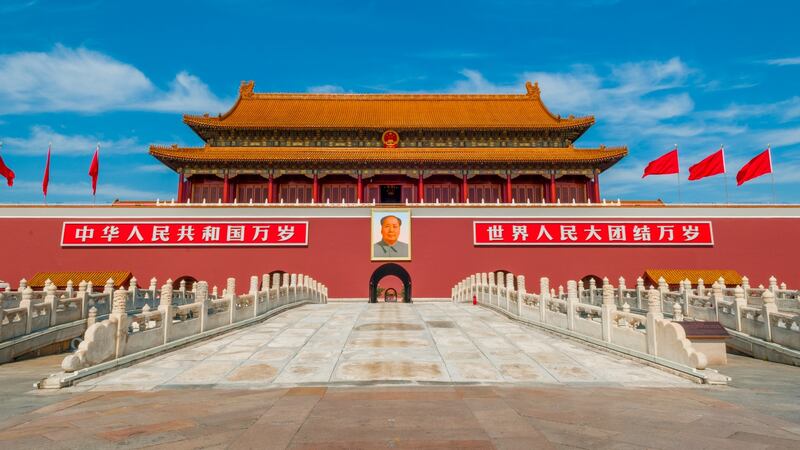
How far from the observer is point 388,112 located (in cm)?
3131

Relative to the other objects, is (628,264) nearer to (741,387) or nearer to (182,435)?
(741,387)

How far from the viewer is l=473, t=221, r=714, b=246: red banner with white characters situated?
24.2 meters

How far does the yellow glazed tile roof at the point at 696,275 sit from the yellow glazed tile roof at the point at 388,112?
31.7 ft

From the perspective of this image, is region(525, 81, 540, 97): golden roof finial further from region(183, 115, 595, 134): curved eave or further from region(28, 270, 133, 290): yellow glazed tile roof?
region(28, 270, 133, 290): yellow glazed tile roof

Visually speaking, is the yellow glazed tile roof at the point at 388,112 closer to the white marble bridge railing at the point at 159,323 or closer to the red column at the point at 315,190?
the red column at the point at 315,190

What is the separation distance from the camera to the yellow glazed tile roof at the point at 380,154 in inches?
1034

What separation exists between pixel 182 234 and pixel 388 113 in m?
14.5

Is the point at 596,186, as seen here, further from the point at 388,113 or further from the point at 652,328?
the point at 652,328

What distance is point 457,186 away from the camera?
28.2 metres

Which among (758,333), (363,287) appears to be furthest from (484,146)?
(758,333)

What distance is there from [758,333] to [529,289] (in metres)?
13.3

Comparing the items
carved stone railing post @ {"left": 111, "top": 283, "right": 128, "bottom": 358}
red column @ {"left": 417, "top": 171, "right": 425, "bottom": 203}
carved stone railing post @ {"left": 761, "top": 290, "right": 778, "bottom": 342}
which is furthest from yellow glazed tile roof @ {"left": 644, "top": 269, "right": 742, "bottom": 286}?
carved stone railing post @ {"left": 111, "top": 283, "right": 128, "bottom": 358}

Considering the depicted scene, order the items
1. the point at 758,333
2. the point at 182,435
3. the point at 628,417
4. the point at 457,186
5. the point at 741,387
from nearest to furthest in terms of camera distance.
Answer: the point at 182,435, the point at 628,417, the point at 741,387, the point at 758,333, the point at 457,186

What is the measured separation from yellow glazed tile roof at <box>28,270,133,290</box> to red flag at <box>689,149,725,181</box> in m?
27.8
